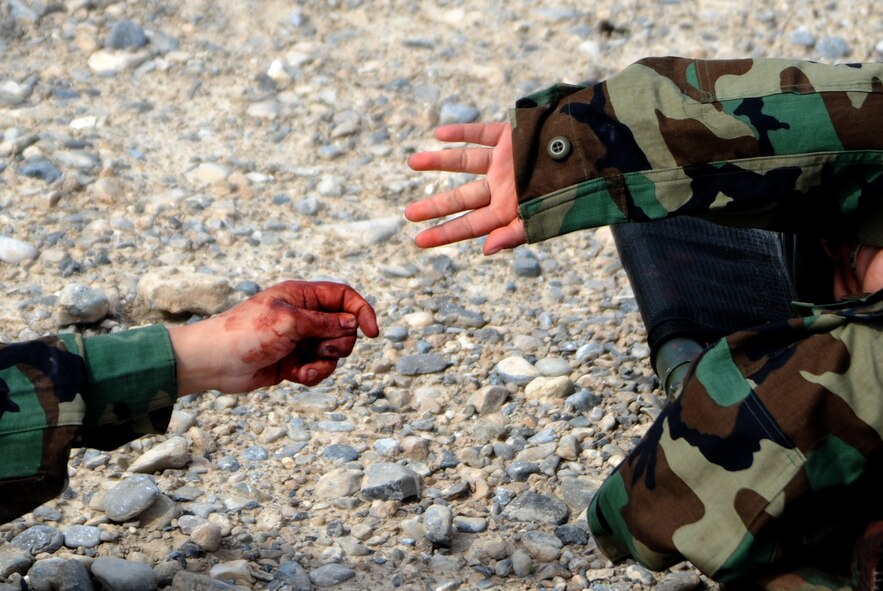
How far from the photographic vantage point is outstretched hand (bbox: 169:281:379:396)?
1.99m

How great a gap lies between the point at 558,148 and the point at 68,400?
925 millimetres

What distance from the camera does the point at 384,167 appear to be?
13.3 ft

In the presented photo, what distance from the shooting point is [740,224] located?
2.03 m

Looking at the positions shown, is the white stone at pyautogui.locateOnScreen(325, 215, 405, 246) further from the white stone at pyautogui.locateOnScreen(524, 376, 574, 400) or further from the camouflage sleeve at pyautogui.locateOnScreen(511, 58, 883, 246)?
the camouflage sleeve at pyautogui.locateOnScreen(511, 58, 883, 246)

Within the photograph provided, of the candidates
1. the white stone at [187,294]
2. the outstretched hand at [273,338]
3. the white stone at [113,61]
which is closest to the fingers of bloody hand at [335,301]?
the outstretched hand at [273,338]

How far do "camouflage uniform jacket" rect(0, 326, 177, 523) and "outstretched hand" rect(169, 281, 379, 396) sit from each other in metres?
0.06

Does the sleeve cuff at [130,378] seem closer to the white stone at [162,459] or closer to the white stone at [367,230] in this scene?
the white stone at [162,459]

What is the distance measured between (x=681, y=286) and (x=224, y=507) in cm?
120

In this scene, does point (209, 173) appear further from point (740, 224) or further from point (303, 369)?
point (740, 224)

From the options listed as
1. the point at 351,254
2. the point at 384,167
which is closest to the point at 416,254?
the point at 351,254

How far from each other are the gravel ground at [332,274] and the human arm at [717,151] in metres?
0.74

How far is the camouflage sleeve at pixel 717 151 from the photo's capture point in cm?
194

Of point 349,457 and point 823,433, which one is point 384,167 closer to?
point 349,457

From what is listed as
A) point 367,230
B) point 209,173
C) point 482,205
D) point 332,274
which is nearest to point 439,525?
point 482,205
